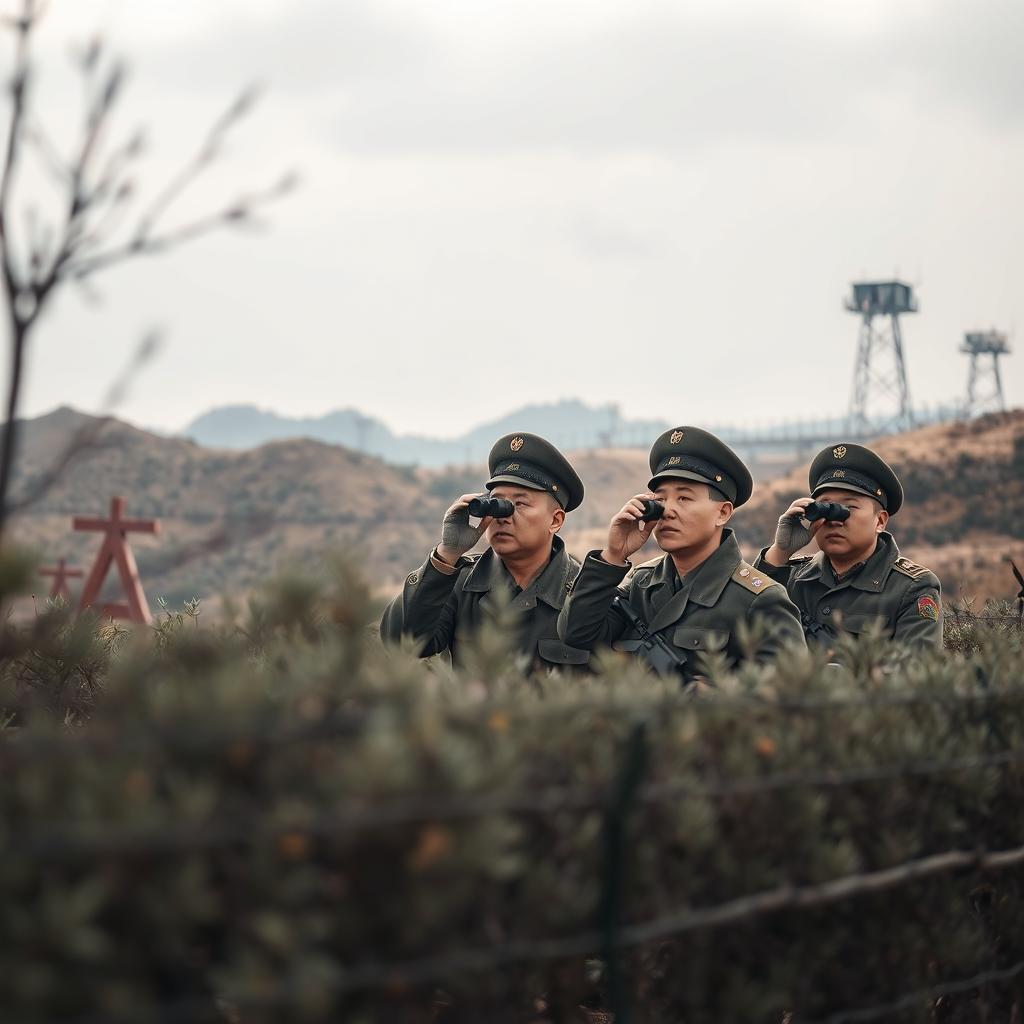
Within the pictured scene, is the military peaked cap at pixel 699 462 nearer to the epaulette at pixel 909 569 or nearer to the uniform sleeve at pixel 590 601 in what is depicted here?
the uniform sleeve at pixel 590 601

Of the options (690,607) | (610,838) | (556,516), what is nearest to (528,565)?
(556,516)

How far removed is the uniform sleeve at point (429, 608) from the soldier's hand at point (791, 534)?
5.80ft

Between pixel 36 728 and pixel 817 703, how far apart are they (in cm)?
175

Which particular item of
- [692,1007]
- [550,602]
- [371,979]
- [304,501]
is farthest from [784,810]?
[304,501]

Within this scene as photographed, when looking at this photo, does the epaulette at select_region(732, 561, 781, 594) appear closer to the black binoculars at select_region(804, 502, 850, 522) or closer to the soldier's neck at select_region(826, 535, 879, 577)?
the black binoculars at select_region(804, 502, 850, 522)

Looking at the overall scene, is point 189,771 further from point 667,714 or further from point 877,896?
point 877,896

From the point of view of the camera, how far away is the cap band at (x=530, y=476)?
6766 millimetres

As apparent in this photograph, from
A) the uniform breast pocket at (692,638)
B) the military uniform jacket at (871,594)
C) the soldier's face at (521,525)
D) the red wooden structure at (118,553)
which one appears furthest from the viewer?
the red wooden structure at (118,553)

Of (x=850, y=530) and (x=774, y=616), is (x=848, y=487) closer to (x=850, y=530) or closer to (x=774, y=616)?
(x=850, y=530)

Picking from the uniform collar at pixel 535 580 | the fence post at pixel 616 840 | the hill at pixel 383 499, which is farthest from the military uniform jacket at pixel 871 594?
the hill at pixel 383 499

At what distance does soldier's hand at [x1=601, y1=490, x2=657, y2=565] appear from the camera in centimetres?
588

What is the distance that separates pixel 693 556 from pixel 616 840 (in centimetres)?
363

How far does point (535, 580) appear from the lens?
6.79m

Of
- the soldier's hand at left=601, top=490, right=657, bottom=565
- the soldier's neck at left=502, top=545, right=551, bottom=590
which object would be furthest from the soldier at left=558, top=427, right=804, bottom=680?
the soldier's neck at left=502, top=545, right=551, bottom=590
